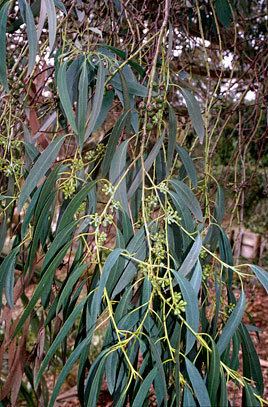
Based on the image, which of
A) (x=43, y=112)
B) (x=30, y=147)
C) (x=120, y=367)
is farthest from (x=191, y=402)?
(x=43, y=112)

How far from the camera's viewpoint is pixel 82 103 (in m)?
0.79

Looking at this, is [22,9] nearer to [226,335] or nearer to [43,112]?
[43,112]

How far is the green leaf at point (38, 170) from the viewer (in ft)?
2.70

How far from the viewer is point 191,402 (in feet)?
2.01

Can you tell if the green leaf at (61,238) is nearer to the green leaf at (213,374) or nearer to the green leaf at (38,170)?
the green leaf at (38,170)

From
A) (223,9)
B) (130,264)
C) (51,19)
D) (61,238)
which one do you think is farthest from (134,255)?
(223,9)

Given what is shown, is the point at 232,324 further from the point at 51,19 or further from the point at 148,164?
the point at 51,19

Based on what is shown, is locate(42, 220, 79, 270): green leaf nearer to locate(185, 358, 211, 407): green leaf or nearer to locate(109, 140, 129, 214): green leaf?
locate(109, 140, 129, 214): green leaf

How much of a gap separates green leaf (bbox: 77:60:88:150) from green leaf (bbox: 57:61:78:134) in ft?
0.04

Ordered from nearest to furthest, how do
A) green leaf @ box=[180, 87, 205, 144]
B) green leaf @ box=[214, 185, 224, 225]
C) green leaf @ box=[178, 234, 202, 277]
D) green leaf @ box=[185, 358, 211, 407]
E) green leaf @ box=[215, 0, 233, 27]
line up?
green leaf @ box=[185, 358, 211, 407], green leaf @ box=[178, 234, 202, 277], green leaf @ box=[180, 87, 205, 144], green leaf @ box=[214, 185, 224, 225], green leaf @ box=[215, 0, 233, 27]

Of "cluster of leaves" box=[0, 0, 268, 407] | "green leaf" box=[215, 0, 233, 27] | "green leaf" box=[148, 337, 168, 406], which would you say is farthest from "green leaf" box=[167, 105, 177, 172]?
"green leaf" box=[215, 0, 233, 27]

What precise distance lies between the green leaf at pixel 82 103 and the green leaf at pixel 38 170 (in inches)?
2.9

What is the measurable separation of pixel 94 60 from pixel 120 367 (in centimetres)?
50

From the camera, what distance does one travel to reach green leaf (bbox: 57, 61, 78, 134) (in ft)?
2.47
